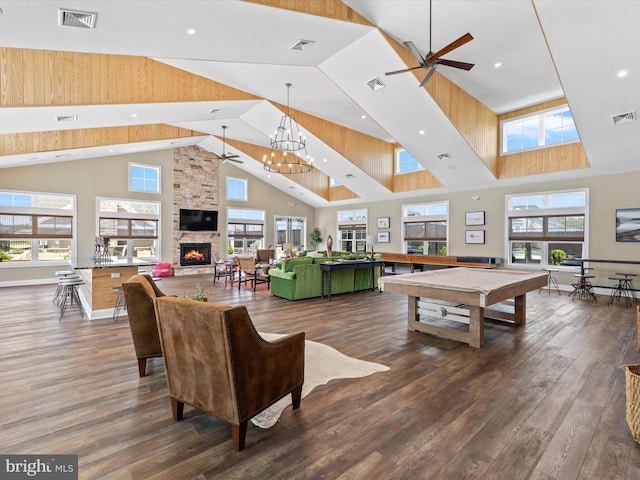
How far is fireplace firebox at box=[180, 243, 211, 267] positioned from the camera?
37.7ft

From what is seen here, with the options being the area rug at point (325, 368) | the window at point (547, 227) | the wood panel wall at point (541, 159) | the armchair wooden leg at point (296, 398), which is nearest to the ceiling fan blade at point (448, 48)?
the area rug at point (325, 368)

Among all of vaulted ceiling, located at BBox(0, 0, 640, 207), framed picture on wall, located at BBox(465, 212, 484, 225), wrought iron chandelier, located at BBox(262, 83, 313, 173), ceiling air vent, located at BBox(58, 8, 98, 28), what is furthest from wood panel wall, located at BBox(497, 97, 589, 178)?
ceiling air vent, located at BBox(58, 8, 98, 28)

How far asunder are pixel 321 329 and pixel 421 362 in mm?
1635

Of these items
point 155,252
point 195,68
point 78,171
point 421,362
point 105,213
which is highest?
point 195,68

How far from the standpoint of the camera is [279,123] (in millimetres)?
9250

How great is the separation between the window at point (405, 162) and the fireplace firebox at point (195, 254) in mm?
7709

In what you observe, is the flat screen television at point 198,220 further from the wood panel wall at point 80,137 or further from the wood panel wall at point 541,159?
the wood panel wall at point 541,159

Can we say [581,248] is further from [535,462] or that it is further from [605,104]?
[535,462]

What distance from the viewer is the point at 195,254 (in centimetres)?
1175

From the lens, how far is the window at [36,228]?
857 centimetres

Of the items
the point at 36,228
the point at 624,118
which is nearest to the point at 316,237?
the point at 36,228

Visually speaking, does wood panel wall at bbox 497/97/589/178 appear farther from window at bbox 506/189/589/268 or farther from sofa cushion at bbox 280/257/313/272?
sofa cushion at bbox 280/257/313/272

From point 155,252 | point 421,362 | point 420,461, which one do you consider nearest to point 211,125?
point 155,252

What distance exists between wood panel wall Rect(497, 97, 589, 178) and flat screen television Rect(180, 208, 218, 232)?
9815mm
